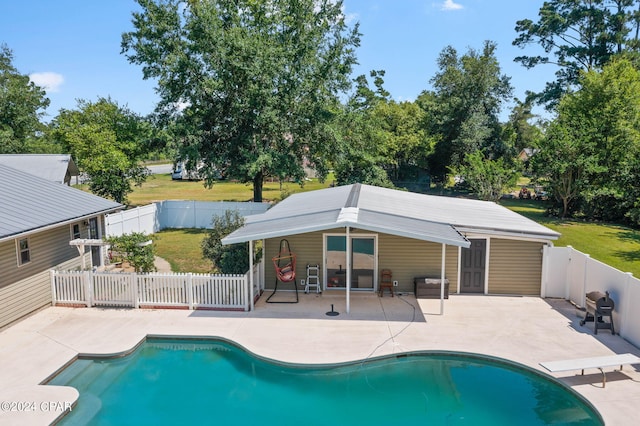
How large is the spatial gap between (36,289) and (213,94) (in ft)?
48.2

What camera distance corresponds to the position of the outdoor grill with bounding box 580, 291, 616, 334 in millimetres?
10250

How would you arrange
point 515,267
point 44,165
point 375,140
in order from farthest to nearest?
point 375,140 < point 44,165 < point 515,267

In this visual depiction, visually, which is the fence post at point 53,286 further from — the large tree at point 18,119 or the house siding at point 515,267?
the large tree at point 18,119

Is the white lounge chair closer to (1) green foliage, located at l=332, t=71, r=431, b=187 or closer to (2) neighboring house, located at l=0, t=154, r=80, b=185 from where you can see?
(1) green foliage, located at l=332, t=71, r=431, b=187

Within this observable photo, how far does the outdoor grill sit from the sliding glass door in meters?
5.77

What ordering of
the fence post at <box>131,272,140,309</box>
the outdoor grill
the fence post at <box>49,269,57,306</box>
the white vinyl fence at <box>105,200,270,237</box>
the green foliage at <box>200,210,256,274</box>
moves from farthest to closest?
the white vinyl fence at <box>105,200,270,237</box> < the green foliage at <box>200,210,256,274</box> < the fence post at <box>49,269,57,306</box> < the fence post at <box>131,272,140,309</box> < the outdoor grill

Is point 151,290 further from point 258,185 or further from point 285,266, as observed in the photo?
point 258,185

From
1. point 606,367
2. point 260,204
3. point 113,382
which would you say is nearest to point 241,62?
point 260,204

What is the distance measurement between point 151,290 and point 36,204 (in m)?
4.13

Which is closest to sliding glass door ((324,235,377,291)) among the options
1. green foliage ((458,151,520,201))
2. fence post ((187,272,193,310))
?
fence post ((187,272,193,310))

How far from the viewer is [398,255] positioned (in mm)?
13297

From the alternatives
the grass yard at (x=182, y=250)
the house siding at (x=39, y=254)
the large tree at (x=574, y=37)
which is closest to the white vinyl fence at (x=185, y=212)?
the grass yard at (x=182, y=250)

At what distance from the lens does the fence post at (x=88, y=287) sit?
1224 centimetres

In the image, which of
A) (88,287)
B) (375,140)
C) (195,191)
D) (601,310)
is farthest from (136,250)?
(195,191)
